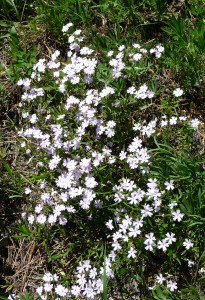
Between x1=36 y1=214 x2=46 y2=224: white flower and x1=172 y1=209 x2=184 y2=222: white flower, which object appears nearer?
x1=172 y1=209 x2=184 y2=222: white flower

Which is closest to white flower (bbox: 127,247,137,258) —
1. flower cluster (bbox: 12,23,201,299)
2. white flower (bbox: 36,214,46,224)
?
flower cluster (bbox: 12,23,201,299)

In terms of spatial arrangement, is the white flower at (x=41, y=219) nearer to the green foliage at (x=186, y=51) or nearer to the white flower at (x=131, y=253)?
the white flower at (x=131, y=253)

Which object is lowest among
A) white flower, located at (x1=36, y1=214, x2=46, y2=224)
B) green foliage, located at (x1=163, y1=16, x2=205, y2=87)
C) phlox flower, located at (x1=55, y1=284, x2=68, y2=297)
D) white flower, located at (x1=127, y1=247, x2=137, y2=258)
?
phlox flower, located at (x1=55, y1=284, x2=68, y2=297)

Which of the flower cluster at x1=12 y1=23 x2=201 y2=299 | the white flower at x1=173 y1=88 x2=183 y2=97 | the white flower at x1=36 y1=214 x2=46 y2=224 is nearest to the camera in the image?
the flower cluster at x1=12 y1=23 x2=201 y2=299

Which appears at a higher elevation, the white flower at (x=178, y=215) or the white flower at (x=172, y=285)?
the white flower at (x=178, y=215)

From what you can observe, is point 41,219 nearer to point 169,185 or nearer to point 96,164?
point 96,164

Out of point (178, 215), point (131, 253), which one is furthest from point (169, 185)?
point (131, 253)

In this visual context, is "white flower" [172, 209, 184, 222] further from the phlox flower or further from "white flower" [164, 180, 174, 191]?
the phlox flower

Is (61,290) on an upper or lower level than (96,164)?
lower

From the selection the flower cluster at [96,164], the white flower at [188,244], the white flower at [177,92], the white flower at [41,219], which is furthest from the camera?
the white flower at [177,92]

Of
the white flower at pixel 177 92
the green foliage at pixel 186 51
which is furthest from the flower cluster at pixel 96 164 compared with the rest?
the green foliage at pixel 186 51

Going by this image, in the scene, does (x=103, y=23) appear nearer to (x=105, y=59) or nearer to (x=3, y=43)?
(x=105, y=59)

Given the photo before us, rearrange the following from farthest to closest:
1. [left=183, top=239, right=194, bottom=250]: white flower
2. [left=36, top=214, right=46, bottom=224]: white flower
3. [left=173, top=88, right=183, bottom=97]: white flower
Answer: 1. [left=173, top=88, right=183, bottom=97]: white flower
2. [left=36, top=214, right=46, bottom=224]: white flower
3. [left=183, top=239, right=194, bottom=250]: white flower

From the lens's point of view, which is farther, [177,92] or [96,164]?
[177,92]
